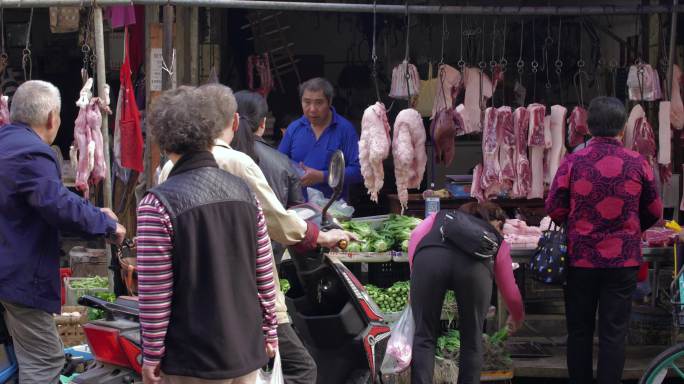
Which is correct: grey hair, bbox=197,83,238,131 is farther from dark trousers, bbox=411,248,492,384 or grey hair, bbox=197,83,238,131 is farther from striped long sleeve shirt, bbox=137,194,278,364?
dark trousers, bbox=411,248,492,384

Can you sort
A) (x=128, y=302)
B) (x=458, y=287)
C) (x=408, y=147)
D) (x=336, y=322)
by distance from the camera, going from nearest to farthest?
1. (x=128, y=302)
2. (x=336, y=322)
3. (x=458, y=287)
4. (x=408, y=147)

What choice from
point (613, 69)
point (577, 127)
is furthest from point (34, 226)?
point (613, 69)

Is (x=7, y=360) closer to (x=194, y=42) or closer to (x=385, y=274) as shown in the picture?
(x=385, y=274)

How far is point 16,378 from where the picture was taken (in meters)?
5.45

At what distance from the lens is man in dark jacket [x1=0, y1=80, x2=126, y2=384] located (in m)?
5.16

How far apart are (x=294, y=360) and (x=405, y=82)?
431cm

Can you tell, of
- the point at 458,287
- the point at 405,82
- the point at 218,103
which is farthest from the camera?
the point at 405,82

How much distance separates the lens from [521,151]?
8078 mm

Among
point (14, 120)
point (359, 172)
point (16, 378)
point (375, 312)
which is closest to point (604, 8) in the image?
point (359, 172)

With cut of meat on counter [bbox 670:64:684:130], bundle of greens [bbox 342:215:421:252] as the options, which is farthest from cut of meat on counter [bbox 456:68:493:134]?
cut of meat on counter [bbox 670:64:684:130]

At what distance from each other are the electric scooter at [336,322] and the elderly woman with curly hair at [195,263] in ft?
3.88

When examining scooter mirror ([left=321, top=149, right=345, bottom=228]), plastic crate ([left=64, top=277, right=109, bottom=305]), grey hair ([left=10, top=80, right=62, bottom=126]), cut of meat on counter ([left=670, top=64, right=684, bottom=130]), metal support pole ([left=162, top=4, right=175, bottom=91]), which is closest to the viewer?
scooter mirror ([left=321, top=149, right=345, bottom=228])

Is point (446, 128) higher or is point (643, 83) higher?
point (643, 83)

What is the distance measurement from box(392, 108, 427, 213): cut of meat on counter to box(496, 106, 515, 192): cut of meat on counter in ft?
2.06
